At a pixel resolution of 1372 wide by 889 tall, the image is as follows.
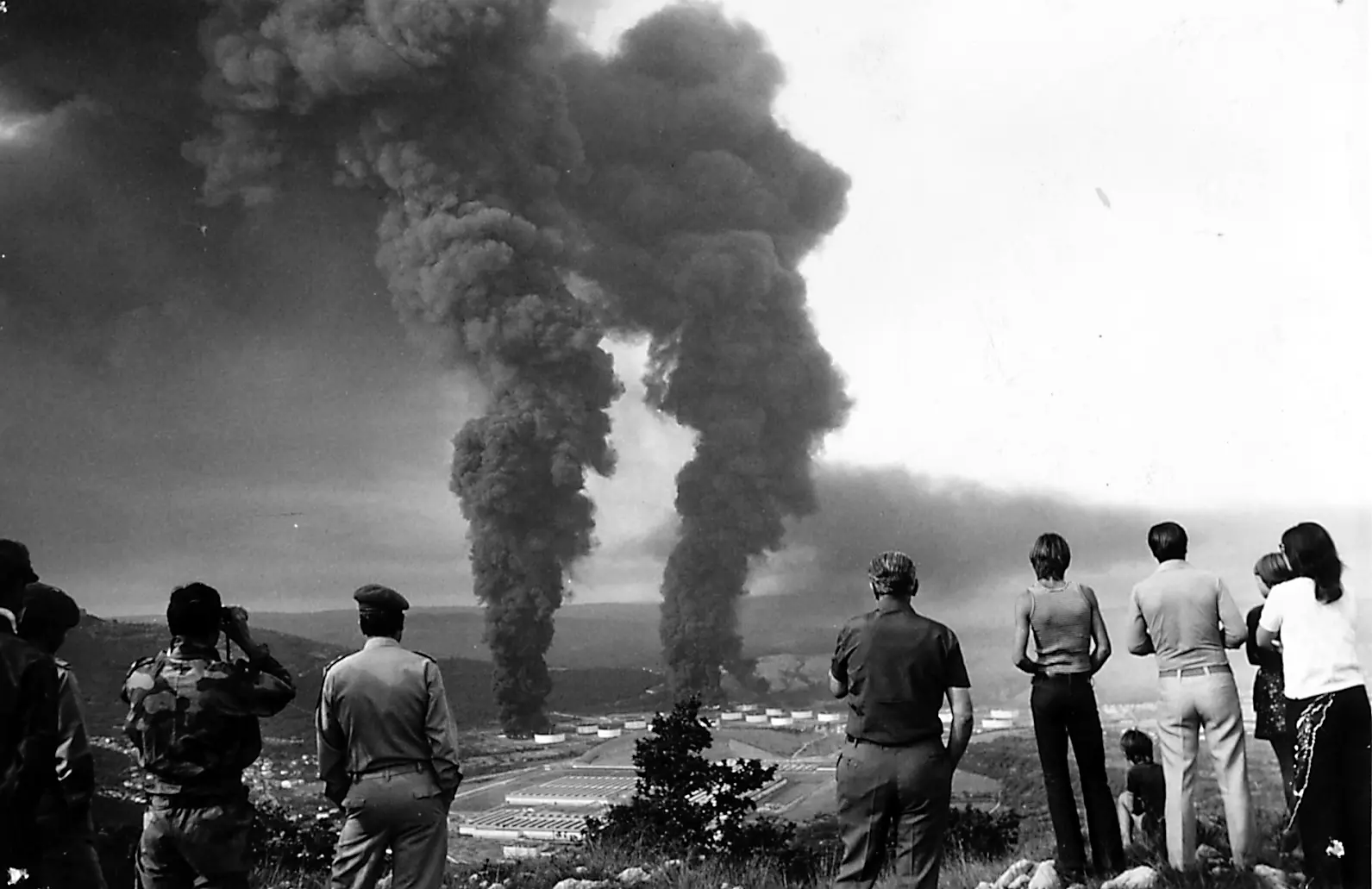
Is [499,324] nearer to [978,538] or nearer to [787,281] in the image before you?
[787,281]

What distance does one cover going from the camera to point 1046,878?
4.68m

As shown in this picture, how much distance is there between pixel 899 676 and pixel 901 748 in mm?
245

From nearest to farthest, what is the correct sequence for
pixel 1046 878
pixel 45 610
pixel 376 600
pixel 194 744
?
pixel 194 744 < pixel 45 610 < pixel 376 600 < pixel 1046 878

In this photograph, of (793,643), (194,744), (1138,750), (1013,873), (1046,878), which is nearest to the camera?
(194,744)

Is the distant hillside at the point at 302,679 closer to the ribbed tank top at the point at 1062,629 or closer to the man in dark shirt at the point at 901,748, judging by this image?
the ribbed tank top at the point at 1062,629

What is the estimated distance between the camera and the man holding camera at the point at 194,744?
11.3 ft

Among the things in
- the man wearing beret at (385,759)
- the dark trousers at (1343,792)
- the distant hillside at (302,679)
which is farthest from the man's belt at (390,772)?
the distant hillside at (302,679)

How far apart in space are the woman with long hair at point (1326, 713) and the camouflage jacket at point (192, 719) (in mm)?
3634

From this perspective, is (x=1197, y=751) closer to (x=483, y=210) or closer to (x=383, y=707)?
(x=383, y=707)

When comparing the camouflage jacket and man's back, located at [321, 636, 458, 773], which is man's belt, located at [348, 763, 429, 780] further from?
the camouflage jacket

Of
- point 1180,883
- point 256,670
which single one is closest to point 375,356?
point 256,670

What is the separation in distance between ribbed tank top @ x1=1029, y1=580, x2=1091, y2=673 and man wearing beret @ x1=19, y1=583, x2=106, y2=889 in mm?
3608

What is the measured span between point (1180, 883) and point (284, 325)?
6675mm

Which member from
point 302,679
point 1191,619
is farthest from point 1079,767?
point 302,679
